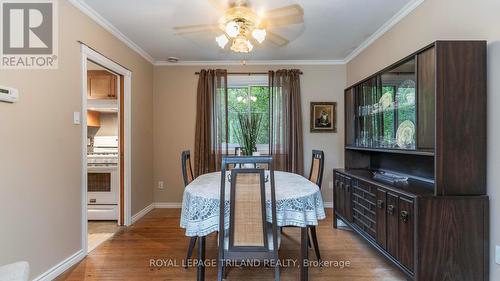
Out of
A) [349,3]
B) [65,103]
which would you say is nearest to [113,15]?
[65,103]

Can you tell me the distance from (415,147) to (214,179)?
71.0 inches

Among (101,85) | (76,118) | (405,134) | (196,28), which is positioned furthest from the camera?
(101,85)

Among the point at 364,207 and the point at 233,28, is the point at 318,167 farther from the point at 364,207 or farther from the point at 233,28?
the point at 233,28

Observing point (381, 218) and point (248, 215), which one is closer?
point (248, 215)

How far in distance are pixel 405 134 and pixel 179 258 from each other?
2.45 meters

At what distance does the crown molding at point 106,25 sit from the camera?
8.61ft

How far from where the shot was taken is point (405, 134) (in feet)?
7.75

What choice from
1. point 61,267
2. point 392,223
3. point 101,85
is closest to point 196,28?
point 101,85

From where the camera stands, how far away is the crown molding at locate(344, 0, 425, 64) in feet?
8.72

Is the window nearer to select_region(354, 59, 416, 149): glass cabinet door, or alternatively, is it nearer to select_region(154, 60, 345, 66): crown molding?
select_region(154, 60, 345, 66): crown molding

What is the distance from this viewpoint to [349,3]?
2.64 meters

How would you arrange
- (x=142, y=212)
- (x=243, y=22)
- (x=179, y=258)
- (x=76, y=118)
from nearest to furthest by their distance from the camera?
1. (x=243, y=22)
2. (x=76, y=118)
3. (x=179, y=258)
4. (x=142, y=212)

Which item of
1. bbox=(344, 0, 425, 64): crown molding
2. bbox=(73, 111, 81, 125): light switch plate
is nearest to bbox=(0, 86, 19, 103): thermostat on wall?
bbox=(73, 111, 81, 125): light switch plate

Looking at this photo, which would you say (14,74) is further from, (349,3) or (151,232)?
(349,3)
